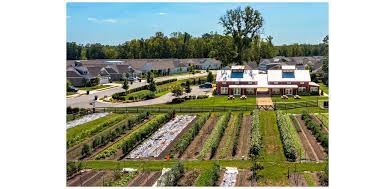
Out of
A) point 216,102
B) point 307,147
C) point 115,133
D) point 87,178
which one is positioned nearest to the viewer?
point 87,178

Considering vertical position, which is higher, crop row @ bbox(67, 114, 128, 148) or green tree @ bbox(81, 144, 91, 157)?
crop row @ bbox(67, 114, 128, 148)

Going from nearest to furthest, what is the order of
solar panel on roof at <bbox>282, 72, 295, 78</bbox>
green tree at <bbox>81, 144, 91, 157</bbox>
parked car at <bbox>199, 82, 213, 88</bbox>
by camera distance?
1. green tree at <bbox>81, 144, 91, 157</bbox>
2. solar panel on roof at <bbox>282, 72, 295, 78</bbox>
3. parked car at <bbox>199, 82, 213, 88</bbox>

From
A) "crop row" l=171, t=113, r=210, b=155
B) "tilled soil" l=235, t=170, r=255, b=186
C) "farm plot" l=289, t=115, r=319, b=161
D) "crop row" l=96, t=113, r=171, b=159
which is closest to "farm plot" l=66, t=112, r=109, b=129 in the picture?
"crop row" l=96, t=113, r=171, b=159

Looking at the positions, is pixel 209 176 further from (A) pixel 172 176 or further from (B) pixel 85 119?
(B) pixel 85 119

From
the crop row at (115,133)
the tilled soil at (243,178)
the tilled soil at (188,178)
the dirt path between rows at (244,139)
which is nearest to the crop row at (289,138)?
the dirt path between rows at (244,139)

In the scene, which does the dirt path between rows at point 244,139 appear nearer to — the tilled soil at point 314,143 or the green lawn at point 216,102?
the green lawn at point 216,102

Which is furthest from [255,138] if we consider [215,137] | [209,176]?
[209,176]

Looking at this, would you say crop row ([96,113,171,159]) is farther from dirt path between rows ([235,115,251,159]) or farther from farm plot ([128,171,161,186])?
dirt path between rows ([235,115,251,159])
